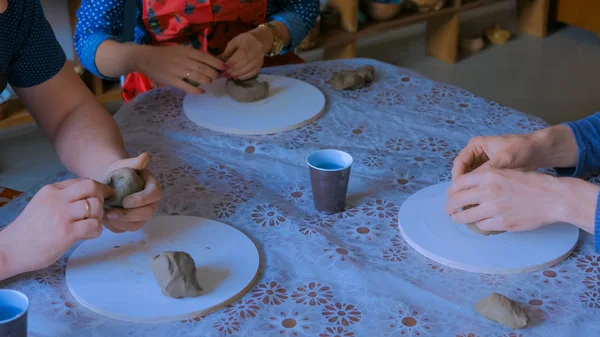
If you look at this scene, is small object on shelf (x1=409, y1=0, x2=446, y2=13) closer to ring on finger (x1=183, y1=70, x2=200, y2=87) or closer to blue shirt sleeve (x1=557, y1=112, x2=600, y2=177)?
ring on finger (x1=183, y1=70, x2=200, y2=87)

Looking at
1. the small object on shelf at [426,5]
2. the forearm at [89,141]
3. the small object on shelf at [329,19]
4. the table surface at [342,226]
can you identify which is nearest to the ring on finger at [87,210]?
the table surface at [342,226]

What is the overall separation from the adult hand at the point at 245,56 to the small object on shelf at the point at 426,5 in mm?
2152

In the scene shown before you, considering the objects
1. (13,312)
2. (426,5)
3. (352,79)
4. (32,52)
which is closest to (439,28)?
(426,5)

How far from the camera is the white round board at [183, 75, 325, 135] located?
1.61m

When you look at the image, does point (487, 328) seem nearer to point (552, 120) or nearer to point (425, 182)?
point (425, 182)

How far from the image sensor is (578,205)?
1.14 metres

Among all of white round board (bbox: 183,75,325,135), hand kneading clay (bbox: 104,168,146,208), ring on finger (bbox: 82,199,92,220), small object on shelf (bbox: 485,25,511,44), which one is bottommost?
small object on shelf (bbox: 485,25,511,44)

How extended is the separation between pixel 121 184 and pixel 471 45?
3.56 meters

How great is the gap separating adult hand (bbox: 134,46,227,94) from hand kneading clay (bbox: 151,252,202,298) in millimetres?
775

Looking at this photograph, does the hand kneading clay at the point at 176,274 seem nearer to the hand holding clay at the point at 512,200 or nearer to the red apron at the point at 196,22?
the hand holding clay at the point at 512,200

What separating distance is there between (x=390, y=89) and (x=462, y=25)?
3.14m

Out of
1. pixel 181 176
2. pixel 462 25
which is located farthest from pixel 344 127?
pixel 462 25

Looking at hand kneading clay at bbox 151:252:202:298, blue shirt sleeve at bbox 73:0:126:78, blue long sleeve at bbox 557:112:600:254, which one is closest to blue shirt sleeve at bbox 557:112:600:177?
blue long sleeve at bbox 557:112:600:254

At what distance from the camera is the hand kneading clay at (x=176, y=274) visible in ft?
3.34
